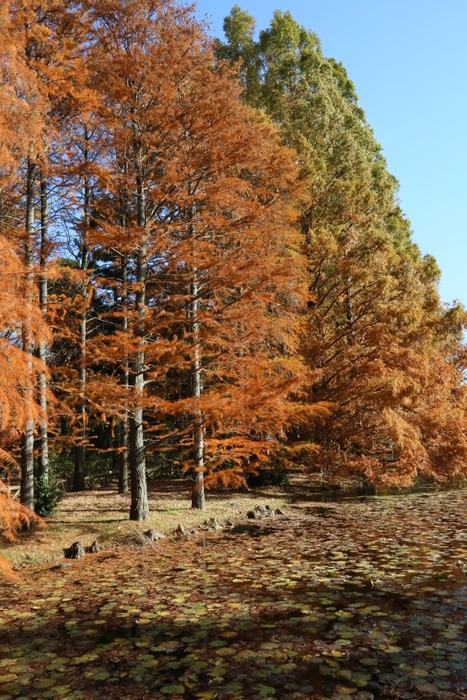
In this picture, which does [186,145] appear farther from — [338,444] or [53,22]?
[338,444]

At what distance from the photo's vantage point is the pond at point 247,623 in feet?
11.3

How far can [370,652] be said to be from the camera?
386 cm

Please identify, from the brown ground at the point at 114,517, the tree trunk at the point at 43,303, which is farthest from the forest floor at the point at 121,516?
the tree trunk at the point at 43,303

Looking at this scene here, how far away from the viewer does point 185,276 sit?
10.5 metres

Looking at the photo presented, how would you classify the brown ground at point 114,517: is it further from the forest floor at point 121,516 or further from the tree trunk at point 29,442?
the tree trunk at point 29,442

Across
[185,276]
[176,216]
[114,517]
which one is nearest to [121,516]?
[114,517]

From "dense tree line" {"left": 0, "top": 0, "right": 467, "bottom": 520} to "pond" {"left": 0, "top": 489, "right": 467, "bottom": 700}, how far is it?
6.66 feet

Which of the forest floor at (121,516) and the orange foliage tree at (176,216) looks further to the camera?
the orange foliage tree at (176,216)

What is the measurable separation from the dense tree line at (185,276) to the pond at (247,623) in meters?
2.03

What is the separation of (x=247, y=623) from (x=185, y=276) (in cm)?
718

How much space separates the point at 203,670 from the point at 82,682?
0.81 m

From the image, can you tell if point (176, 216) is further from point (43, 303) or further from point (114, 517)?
point (114, 517)

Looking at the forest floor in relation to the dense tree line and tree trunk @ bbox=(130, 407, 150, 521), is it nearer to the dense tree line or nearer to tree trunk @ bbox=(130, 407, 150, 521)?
tree trunk @ bbox=(130, 407, 150, 521)

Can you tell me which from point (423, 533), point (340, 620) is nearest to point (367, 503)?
point (423, 533)
